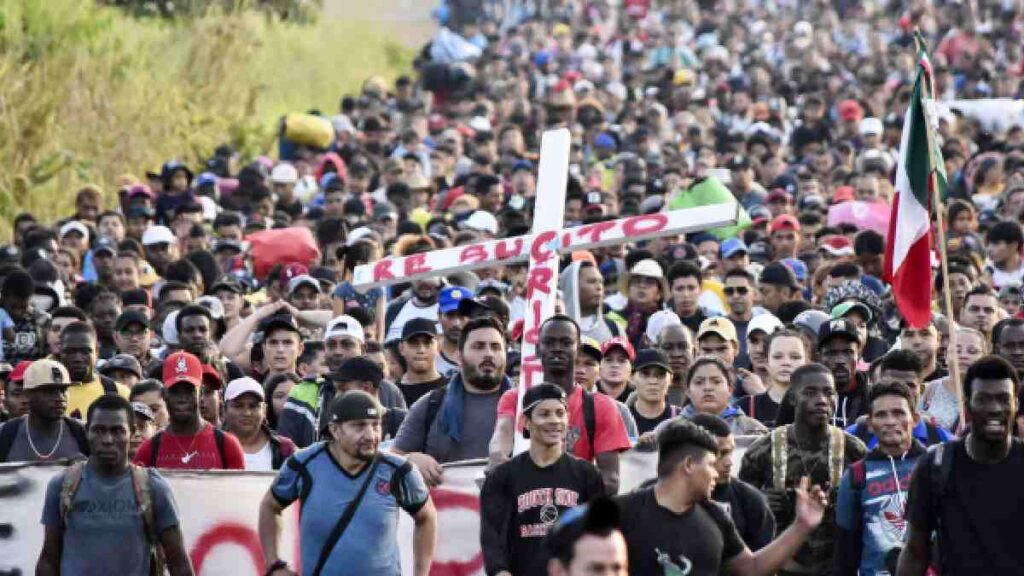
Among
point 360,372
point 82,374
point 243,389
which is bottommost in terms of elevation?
point 243,389

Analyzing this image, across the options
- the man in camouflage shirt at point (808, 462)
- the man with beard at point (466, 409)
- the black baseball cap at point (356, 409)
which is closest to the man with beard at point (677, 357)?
the man with beard at point (466, 409)

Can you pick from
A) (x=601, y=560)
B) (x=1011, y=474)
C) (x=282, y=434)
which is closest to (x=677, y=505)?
(x=1011, y=474)

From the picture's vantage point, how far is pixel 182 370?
1249 centimetres

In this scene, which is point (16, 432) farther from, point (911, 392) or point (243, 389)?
point (911, 392)

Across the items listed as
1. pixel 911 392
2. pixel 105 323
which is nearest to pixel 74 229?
pixel 105 323

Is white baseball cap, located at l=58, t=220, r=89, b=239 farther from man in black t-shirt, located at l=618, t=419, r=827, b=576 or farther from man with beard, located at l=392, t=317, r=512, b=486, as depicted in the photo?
man in black t-shirt, located at l=618, t=419, r=827, b=576

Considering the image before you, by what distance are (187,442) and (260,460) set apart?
51 cm

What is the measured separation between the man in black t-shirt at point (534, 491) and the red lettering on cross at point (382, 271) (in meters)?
1.88

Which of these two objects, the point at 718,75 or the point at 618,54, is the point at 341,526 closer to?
the point at 718,75

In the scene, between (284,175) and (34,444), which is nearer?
(34,444)

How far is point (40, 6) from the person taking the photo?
1145 inches

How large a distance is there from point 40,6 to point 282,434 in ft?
54.9

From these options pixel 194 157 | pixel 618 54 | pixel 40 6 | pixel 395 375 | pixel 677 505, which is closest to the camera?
pixel 677 505

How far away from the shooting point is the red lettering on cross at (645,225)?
12.0m
